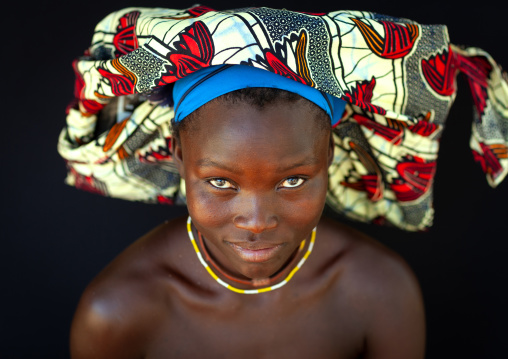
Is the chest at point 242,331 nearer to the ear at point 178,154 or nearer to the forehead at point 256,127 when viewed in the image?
the ear at point 178,154

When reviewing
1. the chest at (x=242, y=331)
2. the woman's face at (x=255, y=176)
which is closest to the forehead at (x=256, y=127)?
the woman's face at (x=255, y=176)

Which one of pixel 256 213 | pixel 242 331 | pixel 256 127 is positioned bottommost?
pixel 242 331

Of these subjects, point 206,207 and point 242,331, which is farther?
point 242,331

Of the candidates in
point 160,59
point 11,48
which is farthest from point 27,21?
point 160,59

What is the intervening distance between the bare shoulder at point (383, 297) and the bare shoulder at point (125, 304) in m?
0.41

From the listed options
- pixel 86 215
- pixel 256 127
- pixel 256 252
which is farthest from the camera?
pixel 86 215

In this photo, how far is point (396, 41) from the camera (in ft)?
3.51

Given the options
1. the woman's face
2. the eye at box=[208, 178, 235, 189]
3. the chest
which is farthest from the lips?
the chest

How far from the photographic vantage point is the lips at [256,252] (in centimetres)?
110

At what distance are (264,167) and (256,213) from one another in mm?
94

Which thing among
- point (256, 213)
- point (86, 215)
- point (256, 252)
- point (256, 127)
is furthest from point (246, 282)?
point (86, 215)

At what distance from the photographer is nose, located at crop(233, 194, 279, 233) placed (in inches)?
40.7

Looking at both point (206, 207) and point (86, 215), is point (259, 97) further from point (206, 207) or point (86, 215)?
point (86, 215)

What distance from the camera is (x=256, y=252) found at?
111 centimetres
